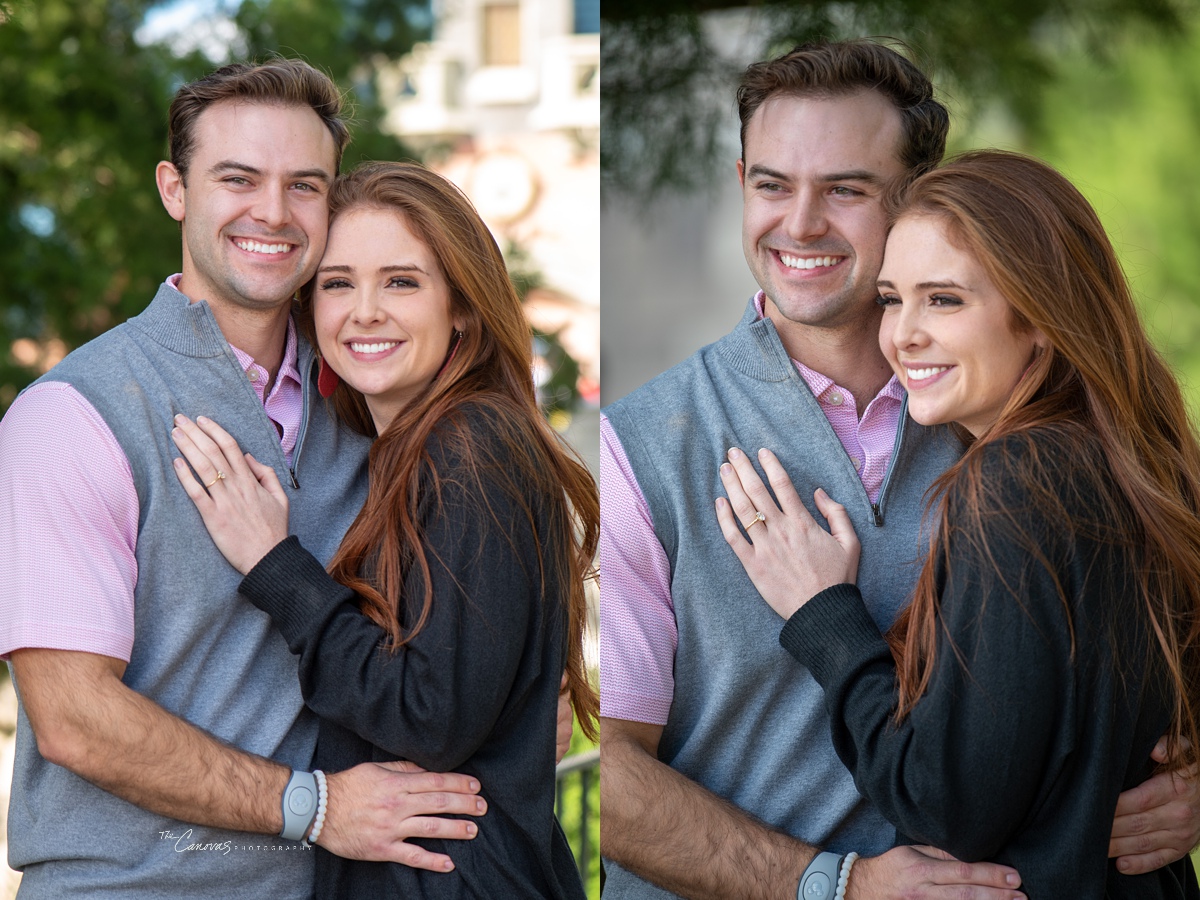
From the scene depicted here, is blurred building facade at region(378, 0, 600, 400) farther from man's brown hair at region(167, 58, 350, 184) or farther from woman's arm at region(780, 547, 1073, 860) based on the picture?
woman's arm at region(780, 547, 1073, 860)

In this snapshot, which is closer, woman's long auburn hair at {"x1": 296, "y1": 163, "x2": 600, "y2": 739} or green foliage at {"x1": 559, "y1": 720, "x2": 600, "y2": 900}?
woman's long auburn hair at {"x1": 296, "y1": 163, "x2": 600, "y2": 739}

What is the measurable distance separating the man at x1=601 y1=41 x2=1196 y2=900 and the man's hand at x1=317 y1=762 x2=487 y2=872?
1.23ft

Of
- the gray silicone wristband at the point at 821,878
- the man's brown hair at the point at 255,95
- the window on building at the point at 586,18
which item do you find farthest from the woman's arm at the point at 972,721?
the window on building at the point at 586,18

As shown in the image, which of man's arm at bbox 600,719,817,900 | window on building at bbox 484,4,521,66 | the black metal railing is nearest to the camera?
man's arm at bbox 600,719,817,900

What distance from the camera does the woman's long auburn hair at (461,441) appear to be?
8.82 ft

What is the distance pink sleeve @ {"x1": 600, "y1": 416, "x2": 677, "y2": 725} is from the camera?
291cm

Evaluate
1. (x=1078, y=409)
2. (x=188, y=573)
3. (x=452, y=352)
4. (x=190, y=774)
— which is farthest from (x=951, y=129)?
(x=190, y=774)

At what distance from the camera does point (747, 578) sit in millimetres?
2797

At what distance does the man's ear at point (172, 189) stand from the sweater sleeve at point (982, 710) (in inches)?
72.3

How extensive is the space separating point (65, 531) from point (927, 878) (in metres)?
1.87

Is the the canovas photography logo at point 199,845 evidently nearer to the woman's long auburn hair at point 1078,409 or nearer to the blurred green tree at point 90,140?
the woman's long auburn hair at point 1078,409

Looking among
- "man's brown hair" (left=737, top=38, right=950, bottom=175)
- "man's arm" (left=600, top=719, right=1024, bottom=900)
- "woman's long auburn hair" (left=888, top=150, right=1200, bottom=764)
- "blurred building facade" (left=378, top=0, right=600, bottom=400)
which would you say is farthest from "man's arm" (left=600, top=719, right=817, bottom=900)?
"man's brown hair" (left=737, top=38, right=950, bottom=175)

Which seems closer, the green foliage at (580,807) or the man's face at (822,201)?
the man's face at (822,201)

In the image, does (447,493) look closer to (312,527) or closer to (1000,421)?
(312,527)
